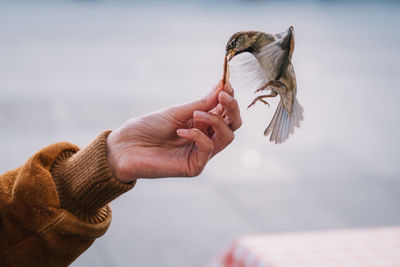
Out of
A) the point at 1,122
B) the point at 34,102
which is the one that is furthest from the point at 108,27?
the point at 1,122

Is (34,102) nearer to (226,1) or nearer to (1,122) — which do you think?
(1,122)

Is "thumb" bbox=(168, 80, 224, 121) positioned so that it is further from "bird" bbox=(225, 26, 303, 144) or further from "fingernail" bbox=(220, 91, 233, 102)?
"bird" bbox=(225, 26, 303, 144)

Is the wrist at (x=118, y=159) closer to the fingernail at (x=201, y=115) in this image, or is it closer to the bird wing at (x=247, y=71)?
the fingernail at (x=201, y=115)

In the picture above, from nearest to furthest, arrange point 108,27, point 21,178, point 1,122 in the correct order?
point 21,178, point 1,122, point 108,27

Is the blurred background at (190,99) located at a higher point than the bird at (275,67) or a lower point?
lower

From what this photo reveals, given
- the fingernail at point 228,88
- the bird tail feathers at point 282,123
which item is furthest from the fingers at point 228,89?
the bird tail feathers at point 282,123

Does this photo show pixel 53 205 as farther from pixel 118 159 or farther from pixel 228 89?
pixel 228 89
